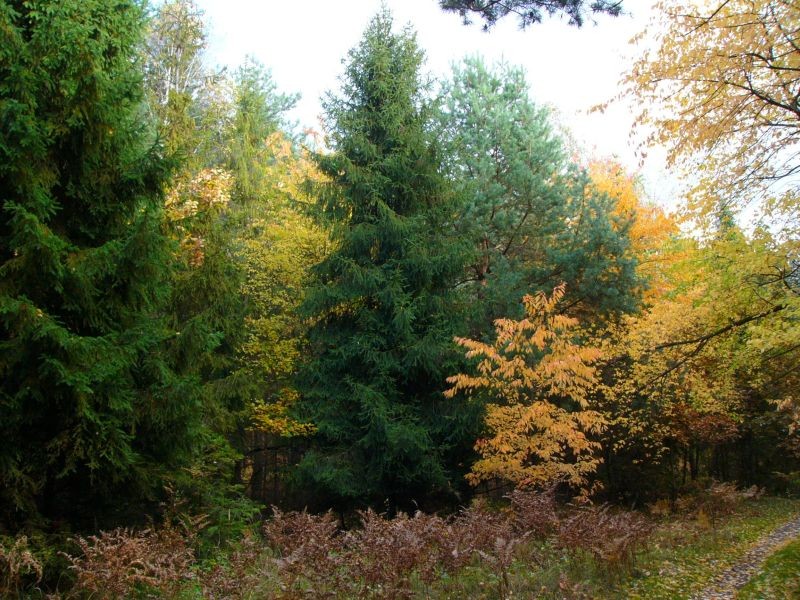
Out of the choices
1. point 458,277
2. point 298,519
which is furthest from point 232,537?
point 458,277

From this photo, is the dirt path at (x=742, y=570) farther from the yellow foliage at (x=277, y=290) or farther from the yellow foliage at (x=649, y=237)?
the yellow foliage at (x=277, y=290)

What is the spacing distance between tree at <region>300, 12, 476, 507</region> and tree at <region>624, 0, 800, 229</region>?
6.57 metres

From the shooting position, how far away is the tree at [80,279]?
6309mm

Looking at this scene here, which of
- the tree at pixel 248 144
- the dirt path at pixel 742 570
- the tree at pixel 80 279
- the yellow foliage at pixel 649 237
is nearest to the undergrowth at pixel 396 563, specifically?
the dirt path at pixel 742 570

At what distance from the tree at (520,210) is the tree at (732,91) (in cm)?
655

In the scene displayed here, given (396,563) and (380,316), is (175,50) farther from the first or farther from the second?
(396,563)

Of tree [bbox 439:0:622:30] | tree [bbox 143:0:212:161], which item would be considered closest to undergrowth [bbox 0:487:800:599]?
tree [bbox 439:0:622:30]

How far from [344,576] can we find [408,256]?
363 inches

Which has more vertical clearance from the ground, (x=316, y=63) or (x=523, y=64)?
(x=316, y=63)

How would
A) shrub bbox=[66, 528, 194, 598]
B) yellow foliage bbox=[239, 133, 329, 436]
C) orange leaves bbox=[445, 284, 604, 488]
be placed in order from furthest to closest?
yellow foliage bbox=[239, 133, 329, 436] < orange leaves bbox=[445, 284, 604, 488] < shrub bbox=[66, 528, 194, 598]

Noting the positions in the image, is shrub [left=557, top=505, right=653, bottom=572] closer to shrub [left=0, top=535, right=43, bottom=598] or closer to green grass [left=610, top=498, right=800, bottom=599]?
green grass [left=610, top=498, right=800, bottom=599]

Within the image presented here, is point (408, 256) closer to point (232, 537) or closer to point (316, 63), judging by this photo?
point (232, 537)

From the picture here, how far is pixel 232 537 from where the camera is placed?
29.8ft

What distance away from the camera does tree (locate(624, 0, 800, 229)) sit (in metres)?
7.10
